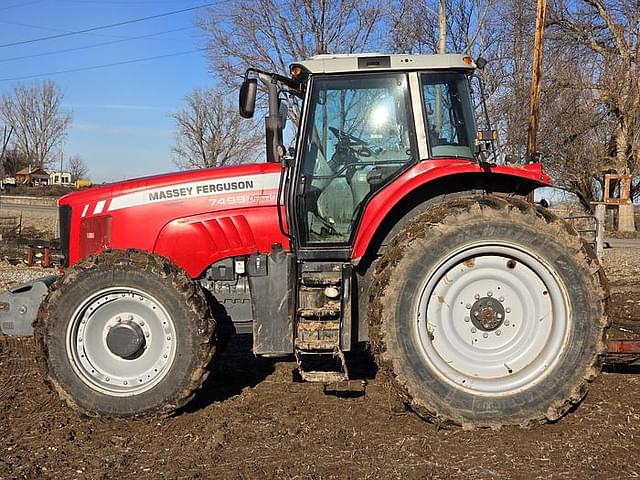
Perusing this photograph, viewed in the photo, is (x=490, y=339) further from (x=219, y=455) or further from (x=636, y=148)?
(x=636, y=148)

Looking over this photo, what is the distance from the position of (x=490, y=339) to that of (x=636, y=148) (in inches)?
969

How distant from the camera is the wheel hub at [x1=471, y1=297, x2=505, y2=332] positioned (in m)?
4.55

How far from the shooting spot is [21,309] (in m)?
5.08

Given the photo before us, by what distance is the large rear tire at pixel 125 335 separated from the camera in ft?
15.0

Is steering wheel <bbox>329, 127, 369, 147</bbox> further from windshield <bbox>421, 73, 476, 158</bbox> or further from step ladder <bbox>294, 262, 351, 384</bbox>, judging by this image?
step ladder <bbox>294, 262, 351, 384</bbox>

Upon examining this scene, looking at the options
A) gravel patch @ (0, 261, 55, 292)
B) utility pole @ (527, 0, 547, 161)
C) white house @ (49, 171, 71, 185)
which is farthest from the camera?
white house @ (49, 171, 71, 185)

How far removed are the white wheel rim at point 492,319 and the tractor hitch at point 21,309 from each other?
117 inches

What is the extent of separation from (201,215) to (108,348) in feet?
3.96

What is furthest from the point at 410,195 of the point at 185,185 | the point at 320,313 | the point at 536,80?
the point at 536,80

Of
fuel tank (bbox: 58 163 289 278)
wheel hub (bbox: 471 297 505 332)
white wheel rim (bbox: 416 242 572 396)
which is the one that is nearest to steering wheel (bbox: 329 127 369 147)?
fuel tank (bbox: 58 163 289 278)

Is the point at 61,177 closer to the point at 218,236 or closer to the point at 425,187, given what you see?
the point at 218,236

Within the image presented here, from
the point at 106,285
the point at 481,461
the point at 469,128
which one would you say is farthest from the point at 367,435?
the point at 469,128

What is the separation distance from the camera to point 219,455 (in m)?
4.08

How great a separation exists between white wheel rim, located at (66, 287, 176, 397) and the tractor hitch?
0.62 meters
